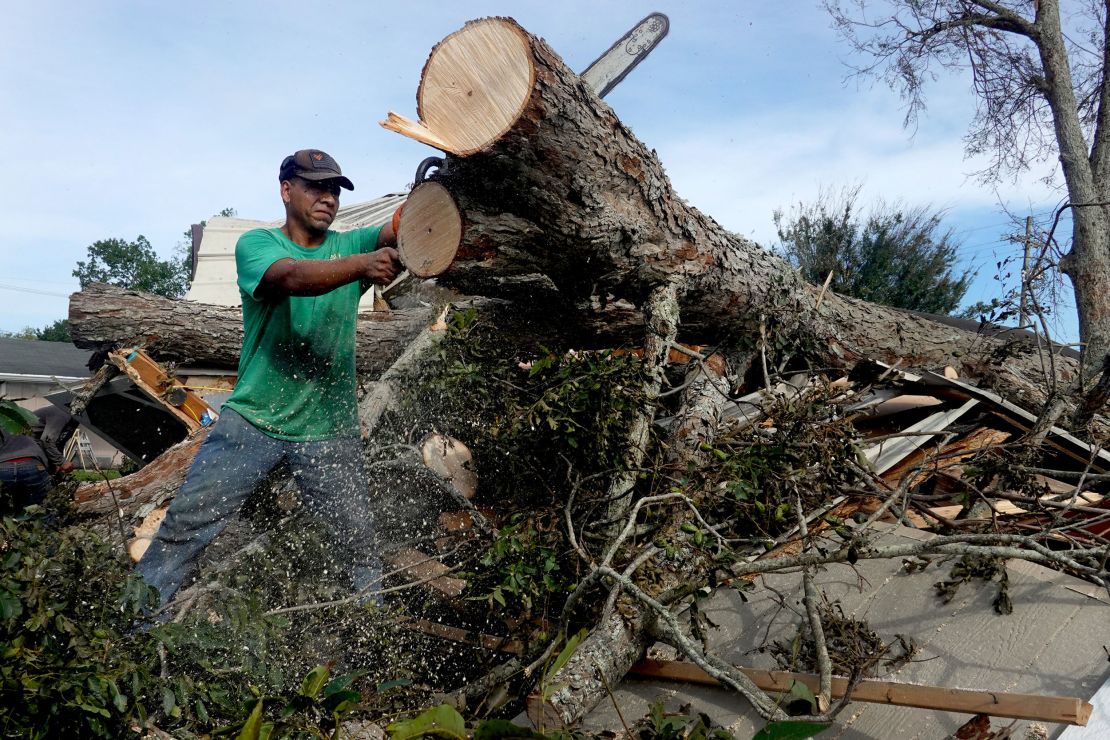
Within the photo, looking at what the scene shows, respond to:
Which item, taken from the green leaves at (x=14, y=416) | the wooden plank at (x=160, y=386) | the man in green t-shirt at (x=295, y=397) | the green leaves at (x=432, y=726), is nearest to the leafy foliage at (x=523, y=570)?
the man in green t-shirt at (x=295, y=397)

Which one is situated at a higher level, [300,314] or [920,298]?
[920,298]

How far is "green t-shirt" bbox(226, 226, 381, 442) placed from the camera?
130 inches

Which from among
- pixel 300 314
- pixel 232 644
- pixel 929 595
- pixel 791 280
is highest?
pixel 791 280

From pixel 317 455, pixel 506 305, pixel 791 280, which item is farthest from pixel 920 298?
pixel 317 455

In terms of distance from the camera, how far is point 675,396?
12.7 feet

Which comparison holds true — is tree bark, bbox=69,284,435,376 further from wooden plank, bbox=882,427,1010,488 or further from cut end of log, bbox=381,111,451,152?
wooden plank, bbox=882,427,1010,488

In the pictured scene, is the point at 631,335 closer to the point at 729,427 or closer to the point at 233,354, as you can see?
the point at 729,427

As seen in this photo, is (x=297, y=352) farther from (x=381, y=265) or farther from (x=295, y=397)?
(x=381, y=265)

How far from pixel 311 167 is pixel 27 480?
275 cm

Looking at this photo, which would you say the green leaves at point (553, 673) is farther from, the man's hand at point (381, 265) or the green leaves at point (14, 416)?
the green leaves at point (14, 416)

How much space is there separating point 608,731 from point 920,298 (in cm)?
1340

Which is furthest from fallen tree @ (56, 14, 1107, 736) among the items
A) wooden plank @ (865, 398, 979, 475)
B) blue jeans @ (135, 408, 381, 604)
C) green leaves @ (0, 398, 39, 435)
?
green leaves @ (0, 398, 39, 435)

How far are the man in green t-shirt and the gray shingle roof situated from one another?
13298 mm

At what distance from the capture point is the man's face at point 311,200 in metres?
3.46
